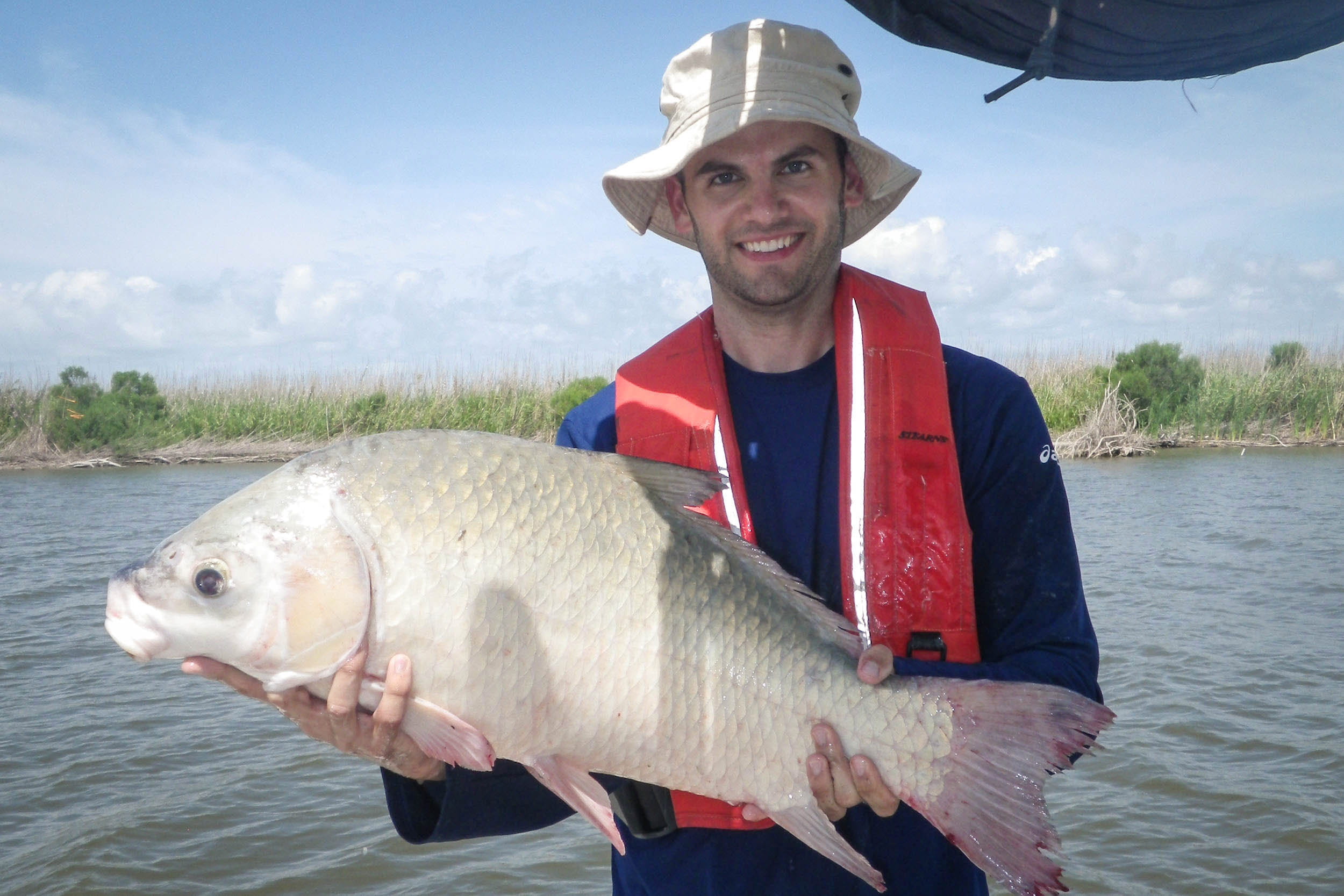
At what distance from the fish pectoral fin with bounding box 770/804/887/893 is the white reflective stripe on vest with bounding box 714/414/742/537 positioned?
0.55 metres

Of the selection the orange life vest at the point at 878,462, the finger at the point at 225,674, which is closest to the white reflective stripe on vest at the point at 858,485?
the orange life vest at the point at 878,462

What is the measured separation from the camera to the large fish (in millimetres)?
1740

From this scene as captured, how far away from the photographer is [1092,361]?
22.5 m

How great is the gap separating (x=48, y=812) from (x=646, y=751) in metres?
4.82

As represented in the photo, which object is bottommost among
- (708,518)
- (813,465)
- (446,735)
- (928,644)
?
(446,735)

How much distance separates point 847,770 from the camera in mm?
1815

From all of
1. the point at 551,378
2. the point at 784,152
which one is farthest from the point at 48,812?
the point at 551,378

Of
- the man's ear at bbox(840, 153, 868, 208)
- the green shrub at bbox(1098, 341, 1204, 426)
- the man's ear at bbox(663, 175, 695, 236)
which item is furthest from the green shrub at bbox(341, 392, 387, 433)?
the man's ear at bbox(840, 153, 868, 208)

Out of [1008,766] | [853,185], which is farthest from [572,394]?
[1008,766]

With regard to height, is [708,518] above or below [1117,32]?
below

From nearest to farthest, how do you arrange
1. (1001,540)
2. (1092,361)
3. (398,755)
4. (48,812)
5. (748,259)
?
1. (398,755)
2. (1001,540)
3. (748,259)
4. (48,812)
5. (1092,361)

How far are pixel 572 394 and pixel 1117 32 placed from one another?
19.2m

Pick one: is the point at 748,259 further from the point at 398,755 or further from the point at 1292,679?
the point at 1292,679

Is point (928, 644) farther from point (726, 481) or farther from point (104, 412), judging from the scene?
point (104, 412)
